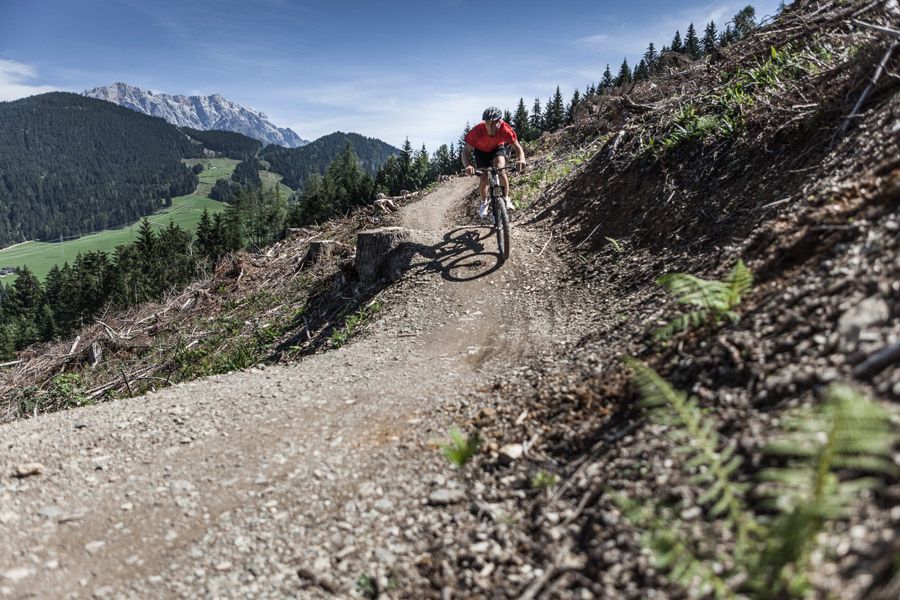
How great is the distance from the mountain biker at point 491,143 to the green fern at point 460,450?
7034 mm

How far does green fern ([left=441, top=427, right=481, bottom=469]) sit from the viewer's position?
14.5 ft

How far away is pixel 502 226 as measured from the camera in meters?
10.8

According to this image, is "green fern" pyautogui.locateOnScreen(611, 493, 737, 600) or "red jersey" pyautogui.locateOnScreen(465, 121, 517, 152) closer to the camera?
"green fern" pyautogui.locateOnScreen(611, 493, 737, 600)

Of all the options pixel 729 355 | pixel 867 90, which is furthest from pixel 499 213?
pixel 729 355

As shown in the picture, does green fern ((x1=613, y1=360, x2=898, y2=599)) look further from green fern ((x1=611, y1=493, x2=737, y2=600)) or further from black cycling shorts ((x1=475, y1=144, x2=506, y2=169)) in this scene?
black cycling shorts ((x1=475, y1=144, x2=506, y2=169))

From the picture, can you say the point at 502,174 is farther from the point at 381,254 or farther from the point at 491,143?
the point at 381,254

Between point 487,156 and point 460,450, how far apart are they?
326 inches

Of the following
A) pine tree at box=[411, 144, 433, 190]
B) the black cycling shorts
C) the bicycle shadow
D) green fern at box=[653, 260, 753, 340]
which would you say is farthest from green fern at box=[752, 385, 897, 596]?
pine tree at box=[411, 144, 433, 190]

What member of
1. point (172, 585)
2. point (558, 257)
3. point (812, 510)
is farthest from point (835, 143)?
point (172, 585)

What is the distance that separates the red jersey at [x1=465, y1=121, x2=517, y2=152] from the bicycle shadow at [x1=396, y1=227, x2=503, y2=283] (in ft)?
6.95

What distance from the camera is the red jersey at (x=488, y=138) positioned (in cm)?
1096

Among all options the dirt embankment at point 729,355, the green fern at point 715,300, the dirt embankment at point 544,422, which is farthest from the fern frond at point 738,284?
the dirt embankment at point 544,422

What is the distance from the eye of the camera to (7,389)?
15352 mm

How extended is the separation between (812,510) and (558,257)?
29.3 feet
